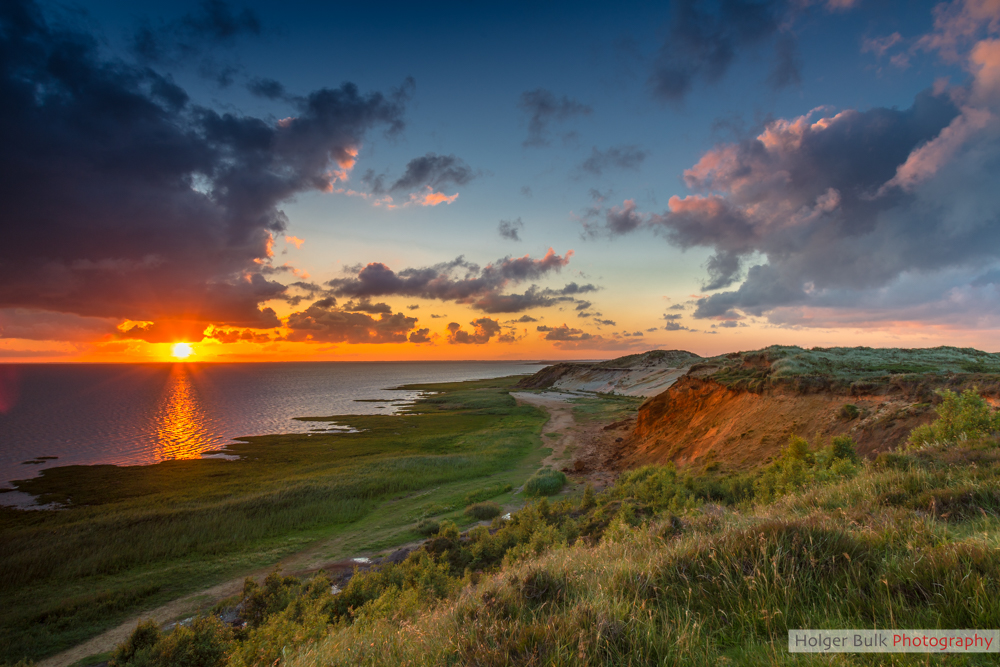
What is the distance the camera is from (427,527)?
16.5 metres

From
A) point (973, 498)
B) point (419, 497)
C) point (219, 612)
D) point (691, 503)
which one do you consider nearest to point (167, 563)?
point (219, 612)

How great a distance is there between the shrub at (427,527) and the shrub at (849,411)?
→ 18.7m

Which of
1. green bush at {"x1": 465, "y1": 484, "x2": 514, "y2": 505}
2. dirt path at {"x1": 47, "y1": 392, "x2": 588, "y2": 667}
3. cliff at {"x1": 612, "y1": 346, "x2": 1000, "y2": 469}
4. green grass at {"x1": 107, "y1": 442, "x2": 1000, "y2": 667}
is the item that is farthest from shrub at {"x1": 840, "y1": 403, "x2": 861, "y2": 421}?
green bush at {"x1": 465, "y1": 484, "x2": 514, "y2": 505}

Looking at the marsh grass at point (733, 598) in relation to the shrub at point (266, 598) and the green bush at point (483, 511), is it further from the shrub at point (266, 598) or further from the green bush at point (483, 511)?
→ the green bush at point (483, 511)

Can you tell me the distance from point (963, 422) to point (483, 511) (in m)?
16.0

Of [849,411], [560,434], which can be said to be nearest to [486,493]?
[849,411]

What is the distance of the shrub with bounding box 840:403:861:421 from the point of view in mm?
17516

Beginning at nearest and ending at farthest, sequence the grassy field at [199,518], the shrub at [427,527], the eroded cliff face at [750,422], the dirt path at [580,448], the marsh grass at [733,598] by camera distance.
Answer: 1. the marsh grass at [733,598]
2. the grassy field at [199,518]
3. the eroded cliff face at [750,422]
4. the shrub at [427,527]
5. the dirt path at [580,448]

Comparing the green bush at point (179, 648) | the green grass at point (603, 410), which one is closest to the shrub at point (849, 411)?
the green bush at point (179, 648)

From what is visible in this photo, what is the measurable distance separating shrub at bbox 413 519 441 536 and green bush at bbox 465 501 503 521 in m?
1.68

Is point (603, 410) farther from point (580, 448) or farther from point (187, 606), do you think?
point (187, 606)

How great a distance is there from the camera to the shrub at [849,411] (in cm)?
1752

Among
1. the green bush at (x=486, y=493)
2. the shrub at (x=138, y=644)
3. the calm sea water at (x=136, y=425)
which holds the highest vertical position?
the shrub at (x=138, y=644)

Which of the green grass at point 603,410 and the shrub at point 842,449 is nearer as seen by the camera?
the shrub at point 842,449
